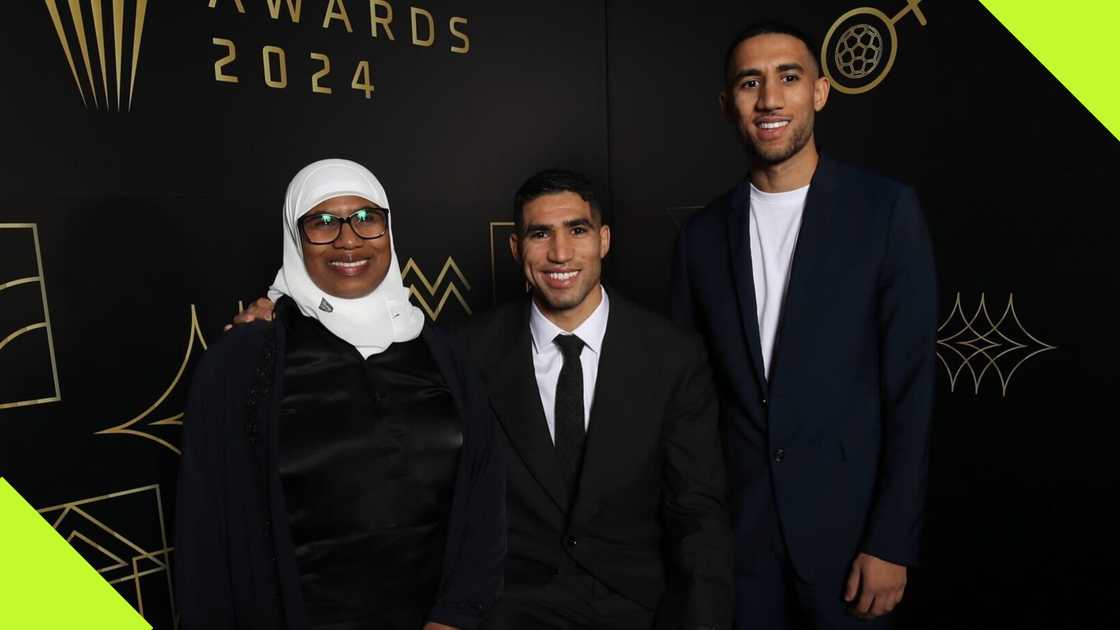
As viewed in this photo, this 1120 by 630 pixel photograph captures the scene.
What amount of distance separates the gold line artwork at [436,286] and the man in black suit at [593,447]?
1.16m

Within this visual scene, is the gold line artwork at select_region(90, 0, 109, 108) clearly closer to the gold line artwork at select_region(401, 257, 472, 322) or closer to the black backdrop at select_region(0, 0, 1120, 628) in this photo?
the black backdrop at select_region(0, 0, 1120, 628)

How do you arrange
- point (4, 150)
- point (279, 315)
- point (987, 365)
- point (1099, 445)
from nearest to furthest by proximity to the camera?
point (279, 315), point (4, 150), point (1099, 445), point (987, 365)

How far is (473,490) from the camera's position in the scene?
183cm

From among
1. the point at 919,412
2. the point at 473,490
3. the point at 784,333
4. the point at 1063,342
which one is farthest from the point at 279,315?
the point at 1063,342

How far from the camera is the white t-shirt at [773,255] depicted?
1.94 meters

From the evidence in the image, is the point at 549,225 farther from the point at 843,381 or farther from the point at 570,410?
the point at 843,381

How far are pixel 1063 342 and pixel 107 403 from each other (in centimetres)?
344

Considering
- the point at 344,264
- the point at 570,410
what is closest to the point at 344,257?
the point at 344,264

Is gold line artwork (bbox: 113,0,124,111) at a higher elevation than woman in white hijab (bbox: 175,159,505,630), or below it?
higher

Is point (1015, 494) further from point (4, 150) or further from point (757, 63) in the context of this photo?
point (4, 150)

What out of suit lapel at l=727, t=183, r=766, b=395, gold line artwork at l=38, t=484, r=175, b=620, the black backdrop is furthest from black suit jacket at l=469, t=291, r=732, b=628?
gold line artwork at l=38, t=484, r=175, b=620

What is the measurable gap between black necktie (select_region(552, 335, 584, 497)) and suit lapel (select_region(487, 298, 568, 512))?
4 cm

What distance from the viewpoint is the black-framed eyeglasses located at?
5.61 feet

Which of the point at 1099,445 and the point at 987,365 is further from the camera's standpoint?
the point at 987,365
